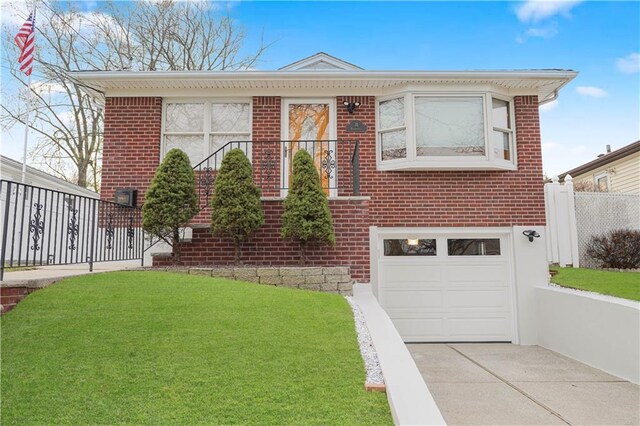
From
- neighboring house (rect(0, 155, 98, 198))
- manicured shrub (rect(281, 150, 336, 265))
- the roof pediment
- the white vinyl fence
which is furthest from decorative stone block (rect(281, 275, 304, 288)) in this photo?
the white vinyl fence

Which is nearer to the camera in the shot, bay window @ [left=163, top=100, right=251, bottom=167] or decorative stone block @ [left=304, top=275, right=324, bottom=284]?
decorative stone block @ [left=304, top=275, right=324, bottom=284]

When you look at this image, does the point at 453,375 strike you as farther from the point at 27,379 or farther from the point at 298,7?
the point at 298,7

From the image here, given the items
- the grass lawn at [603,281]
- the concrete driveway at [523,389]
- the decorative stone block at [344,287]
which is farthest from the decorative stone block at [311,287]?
the grass lawn at [603,281]

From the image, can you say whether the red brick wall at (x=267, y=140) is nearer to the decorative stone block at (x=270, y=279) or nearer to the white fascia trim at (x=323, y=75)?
the white fascia trim at (x=323, y=75)

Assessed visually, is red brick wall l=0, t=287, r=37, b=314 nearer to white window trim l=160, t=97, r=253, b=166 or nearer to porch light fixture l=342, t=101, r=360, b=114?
white window trim l=160, t=97, r=253, b=166

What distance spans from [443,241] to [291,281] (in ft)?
11.9

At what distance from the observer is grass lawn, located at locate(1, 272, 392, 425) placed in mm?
2412

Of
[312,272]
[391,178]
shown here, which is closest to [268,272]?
[312,272]

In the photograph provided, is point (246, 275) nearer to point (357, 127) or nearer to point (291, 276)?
point (291, 276)

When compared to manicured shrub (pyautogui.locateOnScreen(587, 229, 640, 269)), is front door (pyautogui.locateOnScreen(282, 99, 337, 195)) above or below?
above

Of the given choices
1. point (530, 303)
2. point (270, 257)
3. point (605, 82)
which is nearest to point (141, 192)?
point (270, 257)

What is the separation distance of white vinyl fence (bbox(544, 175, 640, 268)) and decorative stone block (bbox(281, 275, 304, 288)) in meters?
8.23

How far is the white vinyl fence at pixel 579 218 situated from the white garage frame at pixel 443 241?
3.86m

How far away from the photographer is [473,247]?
762cm
